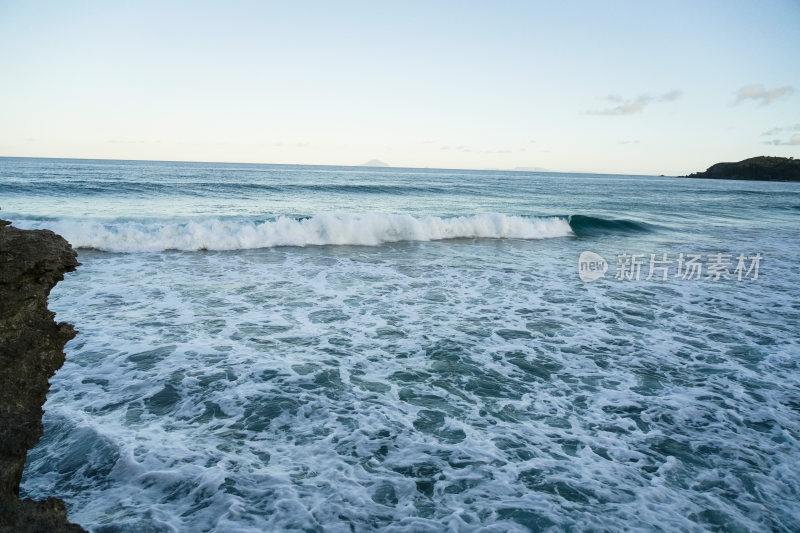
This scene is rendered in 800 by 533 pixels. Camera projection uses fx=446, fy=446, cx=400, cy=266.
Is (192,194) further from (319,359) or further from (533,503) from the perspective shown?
(533,503)

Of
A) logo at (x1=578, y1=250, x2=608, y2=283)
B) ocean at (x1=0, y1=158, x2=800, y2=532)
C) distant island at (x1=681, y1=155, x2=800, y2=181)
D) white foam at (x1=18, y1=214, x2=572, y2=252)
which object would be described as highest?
distant island at (x1=681, y1=155, x2=800, y2=181)

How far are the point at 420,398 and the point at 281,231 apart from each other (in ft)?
35.6

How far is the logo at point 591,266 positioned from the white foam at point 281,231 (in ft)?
13.4

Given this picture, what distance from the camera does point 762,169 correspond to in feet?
284

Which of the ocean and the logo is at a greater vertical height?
the logo

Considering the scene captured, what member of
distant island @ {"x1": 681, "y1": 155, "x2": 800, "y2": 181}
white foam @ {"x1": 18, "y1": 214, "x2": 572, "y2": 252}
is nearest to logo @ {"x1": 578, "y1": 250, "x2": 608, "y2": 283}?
white foam @ {"x1": 18, "y1": 214, "x2": 572, "y2": 252}

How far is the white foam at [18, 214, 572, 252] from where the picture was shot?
12945 millimetres

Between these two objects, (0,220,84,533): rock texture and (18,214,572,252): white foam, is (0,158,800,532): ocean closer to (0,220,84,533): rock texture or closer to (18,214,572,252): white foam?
(0,220,84,533): rock texture

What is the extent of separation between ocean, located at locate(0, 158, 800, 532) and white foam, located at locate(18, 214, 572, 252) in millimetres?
1324

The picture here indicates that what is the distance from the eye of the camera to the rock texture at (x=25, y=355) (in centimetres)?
200

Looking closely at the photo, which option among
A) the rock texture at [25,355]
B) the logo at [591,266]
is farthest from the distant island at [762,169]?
the rock texture at [25,355]

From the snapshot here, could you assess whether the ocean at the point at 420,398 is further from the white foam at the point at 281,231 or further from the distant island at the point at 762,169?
the distant island at the point at 762,169
